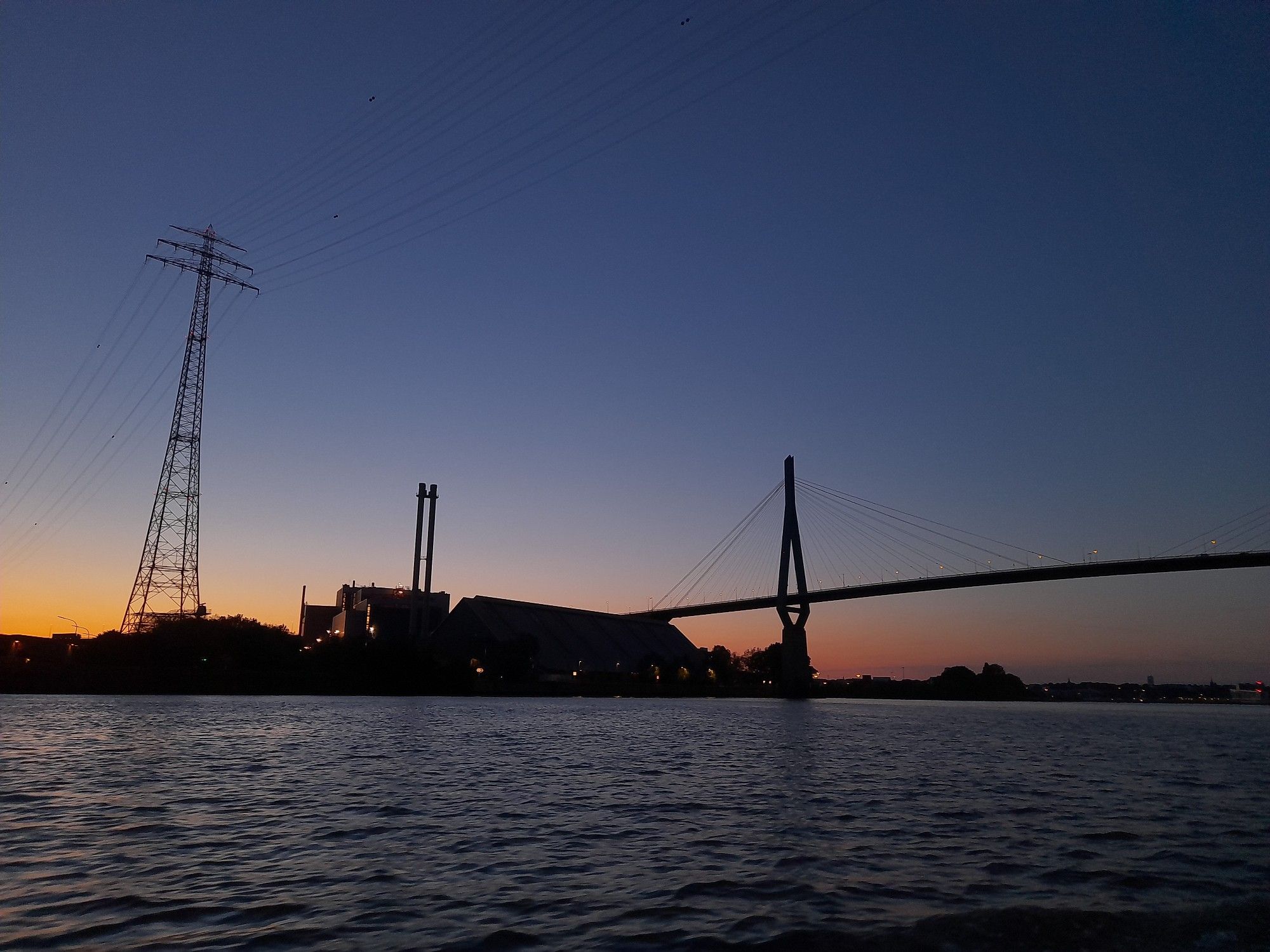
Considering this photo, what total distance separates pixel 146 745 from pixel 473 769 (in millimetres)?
9136

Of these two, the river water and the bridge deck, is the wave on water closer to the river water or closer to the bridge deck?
the river water

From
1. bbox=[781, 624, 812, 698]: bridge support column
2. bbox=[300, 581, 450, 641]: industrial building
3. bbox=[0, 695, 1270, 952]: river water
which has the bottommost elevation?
bbox=[0, 695, 1270, 952]: river water

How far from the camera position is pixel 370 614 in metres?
93.8

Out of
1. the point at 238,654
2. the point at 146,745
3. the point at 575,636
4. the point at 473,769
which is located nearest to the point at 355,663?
the point at 238,654

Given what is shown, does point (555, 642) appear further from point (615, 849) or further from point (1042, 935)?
point (1042, 935)

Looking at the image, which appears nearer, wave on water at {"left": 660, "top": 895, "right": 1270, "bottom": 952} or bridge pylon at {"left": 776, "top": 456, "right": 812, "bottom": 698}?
wave on water at {"left": 660, "top": 895, "right": 1270, "bottom": 952}

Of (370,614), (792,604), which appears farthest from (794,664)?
(370,614)

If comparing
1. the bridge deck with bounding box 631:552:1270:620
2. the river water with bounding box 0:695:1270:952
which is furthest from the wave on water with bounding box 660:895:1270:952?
the bridge deck with bounding box 631:552:1270:620

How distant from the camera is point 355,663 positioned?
67.3 m

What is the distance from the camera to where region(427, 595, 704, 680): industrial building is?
271 feet

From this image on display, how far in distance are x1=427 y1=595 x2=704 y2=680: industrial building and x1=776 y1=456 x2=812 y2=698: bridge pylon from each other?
2072 centimetres

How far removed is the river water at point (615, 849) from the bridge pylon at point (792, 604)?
51.7 meters

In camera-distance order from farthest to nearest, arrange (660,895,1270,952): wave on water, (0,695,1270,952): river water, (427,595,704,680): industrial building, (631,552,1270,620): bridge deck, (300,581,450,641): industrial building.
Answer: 1. (300,581,450,641): industrial building
2. (427,595,704,680): industrial building
3. (631,552,1270,620): bridge deck
4. (0,695,1270,952): river water
5. (660,895,1270,952): wave on water

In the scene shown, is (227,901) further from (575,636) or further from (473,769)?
(575,636)
